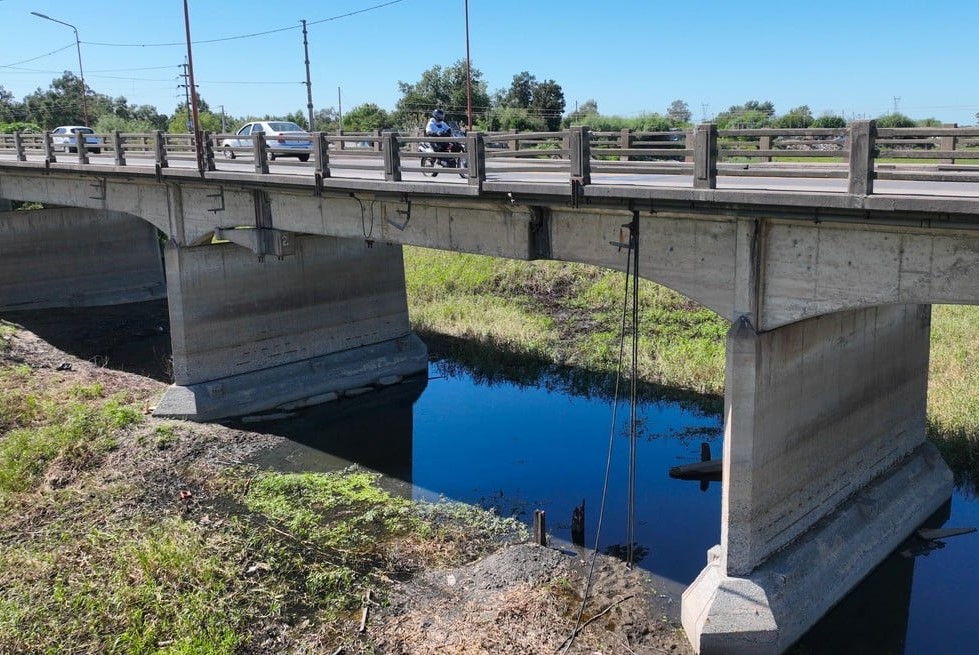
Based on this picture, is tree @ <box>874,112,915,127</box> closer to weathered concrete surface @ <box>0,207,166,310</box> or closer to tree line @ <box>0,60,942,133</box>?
tree line @ <box>0,60,942,133</box>

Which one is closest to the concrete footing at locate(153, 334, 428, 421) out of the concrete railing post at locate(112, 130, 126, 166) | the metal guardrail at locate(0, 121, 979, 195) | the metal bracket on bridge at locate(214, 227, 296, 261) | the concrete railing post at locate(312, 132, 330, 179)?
the metal bracket on bridge at locate(214, 227, 296, 261)

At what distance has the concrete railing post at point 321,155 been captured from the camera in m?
17.9

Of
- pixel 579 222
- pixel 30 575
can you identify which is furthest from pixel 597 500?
pixel 30 575

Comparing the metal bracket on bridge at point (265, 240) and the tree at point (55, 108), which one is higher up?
the tree at point (55, 108)

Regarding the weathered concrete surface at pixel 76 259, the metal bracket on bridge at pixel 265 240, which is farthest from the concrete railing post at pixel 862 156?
the weathered concrete surface at pixel 76 259

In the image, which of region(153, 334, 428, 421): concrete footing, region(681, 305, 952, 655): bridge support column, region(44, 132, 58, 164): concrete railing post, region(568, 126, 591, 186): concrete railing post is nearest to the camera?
region(681, 305, 952, 655): bridge support column

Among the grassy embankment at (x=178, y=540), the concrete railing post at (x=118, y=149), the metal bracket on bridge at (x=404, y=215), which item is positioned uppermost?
the concrete railing post at (x=118, y=149)

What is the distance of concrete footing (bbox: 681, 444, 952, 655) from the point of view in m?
11.5

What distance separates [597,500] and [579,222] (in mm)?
5543

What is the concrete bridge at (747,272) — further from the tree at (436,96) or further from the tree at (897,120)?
the tree at (436,96)

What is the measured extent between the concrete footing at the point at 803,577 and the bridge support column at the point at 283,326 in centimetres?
1367

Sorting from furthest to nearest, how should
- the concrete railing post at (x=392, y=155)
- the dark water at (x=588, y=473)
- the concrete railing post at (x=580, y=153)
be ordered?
the concrete railing post at (x=392, y=155)
the concrete railing post at (x=580, y=153)
the dark water at (x=588, y=473)

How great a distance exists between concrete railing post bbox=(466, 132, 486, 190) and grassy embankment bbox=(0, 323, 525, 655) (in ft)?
19.6

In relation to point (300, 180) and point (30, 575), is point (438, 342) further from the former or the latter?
point (30, 575)
